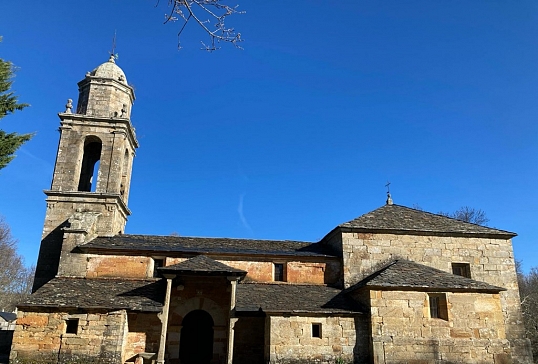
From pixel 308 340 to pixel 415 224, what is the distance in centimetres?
722

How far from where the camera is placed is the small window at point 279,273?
1670 cm

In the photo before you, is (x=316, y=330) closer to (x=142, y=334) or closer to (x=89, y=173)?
(x=142, y=334)

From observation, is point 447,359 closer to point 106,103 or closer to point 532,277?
point 106,103

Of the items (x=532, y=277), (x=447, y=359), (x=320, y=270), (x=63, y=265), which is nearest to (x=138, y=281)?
(x=63, y=265)

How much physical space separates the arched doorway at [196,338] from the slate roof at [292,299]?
1.79m

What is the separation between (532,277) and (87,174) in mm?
49865

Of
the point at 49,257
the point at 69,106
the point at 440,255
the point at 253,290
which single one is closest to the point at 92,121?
the point at 69,106

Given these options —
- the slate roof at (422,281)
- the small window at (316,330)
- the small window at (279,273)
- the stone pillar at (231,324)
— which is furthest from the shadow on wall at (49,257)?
the slate roof at (422,281)

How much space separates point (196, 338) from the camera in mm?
14992

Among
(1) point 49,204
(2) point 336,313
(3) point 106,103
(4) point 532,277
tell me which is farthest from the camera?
(4) point 532,277

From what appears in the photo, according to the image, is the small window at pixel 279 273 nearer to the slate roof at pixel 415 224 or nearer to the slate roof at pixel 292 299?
the slate roof at pixel 292 299

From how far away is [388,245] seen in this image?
16.7 meters

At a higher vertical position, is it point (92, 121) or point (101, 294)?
point (92, 121)

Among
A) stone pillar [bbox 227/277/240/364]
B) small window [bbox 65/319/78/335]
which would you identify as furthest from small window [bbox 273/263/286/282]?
small window [bbox 65/319/78/335]
